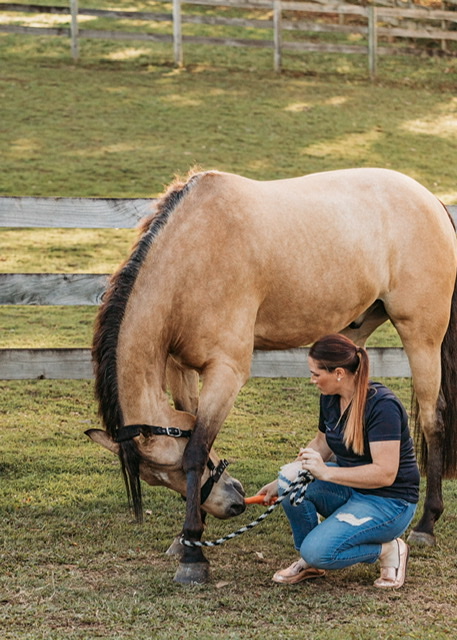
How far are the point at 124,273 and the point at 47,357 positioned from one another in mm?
1573

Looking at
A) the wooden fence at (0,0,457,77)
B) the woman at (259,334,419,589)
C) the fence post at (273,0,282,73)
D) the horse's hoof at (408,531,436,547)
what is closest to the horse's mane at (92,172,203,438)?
the woman at (259,334,419,589)

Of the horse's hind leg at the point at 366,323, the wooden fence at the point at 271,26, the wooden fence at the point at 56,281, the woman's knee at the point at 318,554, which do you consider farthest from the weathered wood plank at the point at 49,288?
the wooden fence at the point at 271,26

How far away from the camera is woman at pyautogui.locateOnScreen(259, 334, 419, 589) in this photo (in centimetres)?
367

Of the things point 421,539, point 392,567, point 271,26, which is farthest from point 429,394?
point 271,26

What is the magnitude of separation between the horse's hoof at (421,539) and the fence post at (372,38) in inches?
582

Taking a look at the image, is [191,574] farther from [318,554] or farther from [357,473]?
[357,473]

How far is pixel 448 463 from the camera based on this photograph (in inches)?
191

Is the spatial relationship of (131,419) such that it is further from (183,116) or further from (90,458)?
(183,116)

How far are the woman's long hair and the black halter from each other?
630 mm

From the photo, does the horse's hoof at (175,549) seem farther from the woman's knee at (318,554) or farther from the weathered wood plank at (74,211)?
the weathered wood plank at (74,211)

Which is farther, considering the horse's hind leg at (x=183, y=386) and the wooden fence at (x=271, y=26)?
the wooden fence at (x=271, y=26)

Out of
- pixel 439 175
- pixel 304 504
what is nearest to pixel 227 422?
pixel 304 504

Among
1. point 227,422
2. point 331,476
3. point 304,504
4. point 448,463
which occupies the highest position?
point 331,476

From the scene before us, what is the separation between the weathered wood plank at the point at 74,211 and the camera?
523cm
